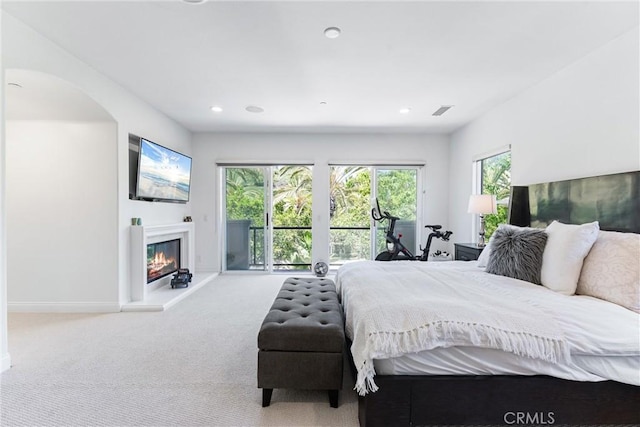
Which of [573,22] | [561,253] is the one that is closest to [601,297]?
[561,253]

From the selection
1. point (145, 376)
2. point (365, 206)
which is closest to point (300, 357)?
point (145, 376)

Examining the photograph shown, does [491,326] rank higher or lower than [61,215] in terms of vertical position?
lower

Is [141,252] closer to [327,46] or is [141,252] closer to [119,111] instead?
[119,111]

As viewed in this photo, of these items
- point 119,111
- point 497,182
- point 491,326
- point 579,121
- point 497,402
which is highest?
point 119,111

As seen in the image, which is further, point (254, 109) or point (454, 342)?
point (254, 109)

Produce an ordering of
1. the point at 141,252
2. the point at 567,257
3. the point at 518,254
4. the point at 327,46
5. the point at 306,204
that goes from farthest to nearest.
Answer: the point at 306,204
the point at 141,252
the point at 327,46
the point at 518,254
the point at 567,257

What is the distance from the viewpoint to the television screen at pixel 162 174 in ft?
11.8

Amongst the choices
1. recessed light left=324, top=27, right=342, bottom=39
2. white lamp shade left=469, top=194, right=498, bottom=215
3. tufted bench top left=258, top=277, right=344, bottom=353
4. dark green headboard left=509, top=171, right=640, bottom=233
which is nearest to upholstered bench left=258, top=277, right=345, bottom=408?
tufted bench top left=258, top=277, right=344, bottom=353

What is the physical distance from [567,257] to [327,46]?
232cm

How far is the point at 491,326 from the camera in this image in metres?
1.42

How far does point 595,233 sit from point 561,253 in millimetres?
252

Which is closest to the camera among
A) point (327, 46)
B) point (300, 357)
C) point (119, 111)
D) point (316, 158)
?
point (300, 357)

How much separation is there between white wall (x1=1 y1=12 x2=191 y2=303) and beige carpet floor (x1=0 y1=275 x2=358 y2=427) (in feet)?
2.48

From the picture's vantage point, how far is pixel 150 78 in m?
3.07
